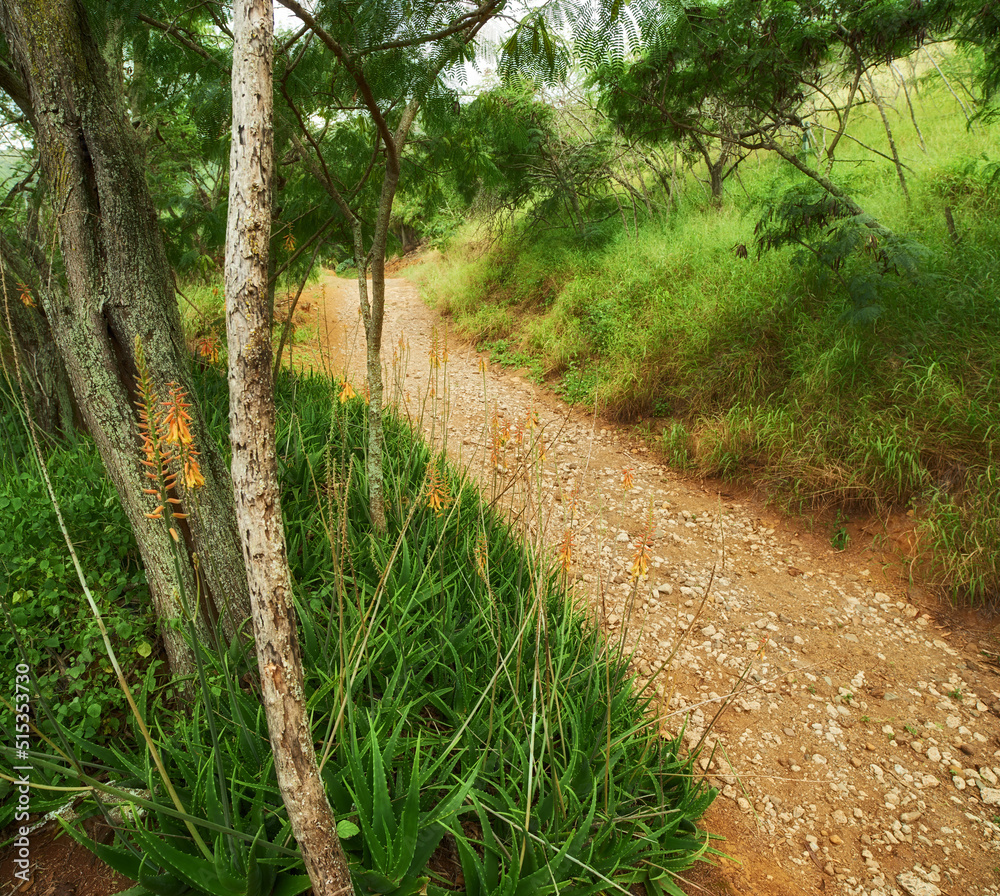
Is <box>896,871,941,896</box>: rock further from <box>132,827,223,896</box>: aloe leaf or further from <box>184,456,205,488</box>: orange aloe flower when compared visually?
<box>184,456,205,488</box>: orange aloe flower

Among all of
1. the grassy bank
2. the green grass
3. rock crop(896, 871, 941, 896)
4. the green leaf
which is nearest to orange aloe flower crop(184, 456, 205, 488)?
the green grass

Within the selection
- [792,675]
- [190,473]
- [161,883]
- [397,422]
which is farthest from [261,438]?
[792,675]

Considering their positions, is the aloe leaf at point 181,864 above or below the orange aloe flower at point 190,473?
below

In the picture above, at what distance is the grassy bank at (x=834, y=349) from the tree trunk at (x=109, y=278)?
6.74 ft

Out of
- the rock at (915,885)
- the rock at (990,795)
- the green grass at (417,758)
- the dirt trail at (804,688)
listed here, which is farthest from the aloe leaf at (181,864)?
the rock at (990,795)

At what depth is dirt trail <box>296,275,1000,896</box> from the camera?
7.25 ft

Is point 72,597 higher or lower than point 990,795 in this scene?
higher

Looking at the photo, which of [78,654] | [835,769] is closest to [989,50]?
[835,769]

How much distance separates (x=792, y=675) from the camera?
10.1 ft

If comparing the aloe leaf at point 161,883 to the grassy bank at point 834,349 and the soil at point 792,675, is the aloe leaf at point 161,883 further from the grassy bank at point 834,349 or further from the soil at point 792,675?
the grassy bank at point 834,349

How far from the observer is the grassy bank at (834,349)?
3.70m

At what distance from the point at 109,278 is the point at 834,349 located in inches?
190

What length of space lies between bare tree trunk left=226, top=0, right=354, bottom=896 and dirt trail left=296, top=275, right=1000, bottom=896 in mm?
907

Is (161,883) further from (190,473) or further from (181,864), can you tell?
(190,473)
